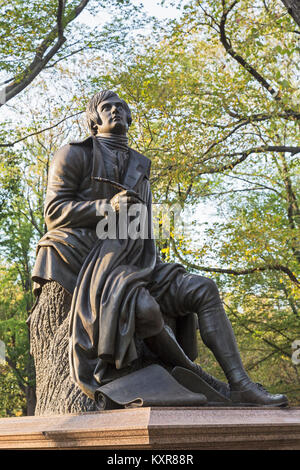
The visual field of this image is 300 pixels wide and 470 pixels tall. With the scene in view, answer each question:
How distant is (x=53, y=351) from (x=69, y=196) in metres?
1.18

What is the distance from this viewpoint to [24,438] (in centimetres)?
371

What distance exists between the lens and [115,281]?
4.21 metres

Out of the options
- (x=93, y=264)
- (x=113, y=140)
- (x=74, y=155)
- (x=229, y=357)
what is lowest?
(x=229, y=357)

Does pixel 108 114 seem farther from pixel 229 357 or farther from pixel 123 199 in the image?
pixel 229 357

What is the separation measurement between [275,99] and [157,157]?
2824 millimetres

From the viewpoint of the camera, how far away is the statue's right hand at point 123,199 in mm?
4535

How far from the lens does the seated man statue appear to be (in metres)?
4.12

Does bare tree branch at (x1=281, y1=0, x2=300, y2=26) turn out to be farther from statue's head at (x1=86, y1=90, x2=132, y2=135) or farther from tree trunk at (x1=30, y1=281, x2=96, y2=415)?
tree trunk at (x1=30, y1=281, x2=96, y2=415)

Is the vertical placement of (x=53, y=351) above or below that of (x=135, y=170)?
below

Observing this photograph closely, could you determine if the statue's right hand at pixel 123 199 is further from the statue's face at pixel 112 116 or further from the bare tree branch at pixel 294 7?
the bare tree branch at pixel 294 7

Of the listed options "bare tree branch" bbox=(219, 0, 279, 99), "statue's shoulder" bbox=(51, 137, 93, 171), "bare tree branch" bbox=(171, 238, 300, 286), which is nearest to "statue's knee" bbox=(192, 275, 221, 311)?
"statue's shoulder" bbox=(51, 137, 93, 171)

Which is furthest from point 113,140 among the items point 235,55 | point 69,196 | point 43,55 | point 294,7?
point 43,55

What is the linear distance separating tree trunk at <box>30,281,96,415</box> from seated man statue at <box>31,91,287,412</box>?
8 cm

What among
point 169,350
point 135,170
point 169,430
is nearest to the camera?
point 169,430
